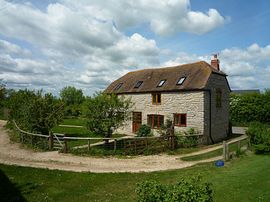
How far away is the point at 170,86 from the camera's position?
82.2 feet

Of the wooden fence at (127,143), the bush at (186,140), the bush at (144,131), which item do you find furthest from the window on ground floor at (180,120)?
the wooden fence at (127,143)

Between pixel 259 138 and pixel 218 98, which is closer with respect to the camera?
pixel 259 138

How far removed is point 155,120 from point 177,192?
69.6 feet

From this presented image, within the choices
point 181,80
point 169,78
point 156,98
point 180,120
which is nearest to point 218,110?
point 180,120

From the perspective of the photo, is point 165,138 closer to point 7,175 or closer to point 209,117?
point 209,117

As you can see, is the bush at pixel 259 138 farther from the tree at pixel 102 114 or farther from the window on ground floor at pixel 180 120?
the tree at pixel 102 114

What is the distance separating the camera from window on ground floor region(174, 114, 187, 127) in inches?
933

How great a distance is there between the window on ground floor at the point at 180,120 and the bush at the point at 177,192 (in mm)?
18766

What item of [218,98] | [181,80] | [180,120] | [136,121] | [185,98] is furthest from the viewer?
[136,121]

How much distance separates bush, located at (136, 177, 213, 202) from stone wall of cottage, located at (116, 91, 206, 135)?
17494mm

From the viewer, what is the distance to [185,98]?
2372 cm

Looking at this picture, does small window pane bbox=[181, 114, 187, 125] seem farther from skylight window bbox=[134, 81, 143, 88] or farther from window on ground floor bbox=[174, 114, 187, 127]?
skylight window bbox=[134, 81, 143, 88]

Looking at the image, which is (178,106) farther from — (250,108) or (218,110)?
(250,108)

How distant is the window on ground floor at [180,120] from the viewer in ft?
77.7
